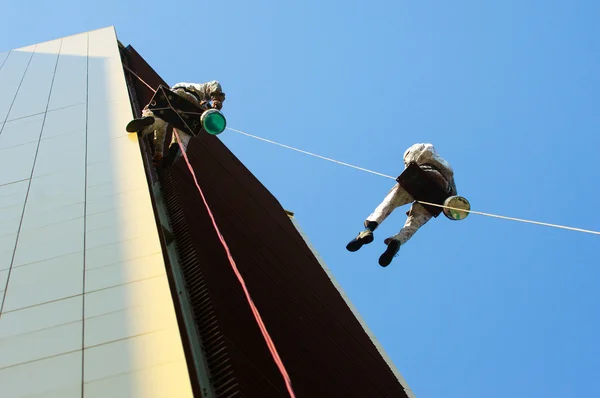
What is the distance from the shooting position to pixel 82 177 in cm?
594

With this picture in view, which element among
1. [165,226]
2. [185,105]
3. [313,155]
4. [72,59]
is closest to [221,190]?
[185,105]

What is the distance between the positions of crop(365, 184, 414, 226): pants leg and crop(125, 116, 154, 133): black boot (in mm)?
2755

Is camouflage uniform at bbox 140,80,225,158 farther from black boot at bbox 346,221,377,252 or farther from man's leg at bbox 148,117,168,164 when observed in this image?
black boot at bbox 346,221,377,252

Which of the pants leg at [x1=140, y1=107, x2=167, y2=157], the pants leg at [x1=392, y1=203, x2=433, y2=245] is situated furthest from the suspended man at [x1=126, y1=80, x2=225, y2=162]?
the pants leg at [x1=392, y1=203, x2=433, y2=245]

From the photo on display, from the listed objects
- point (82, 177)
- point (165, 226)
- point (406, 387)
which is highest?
point (82, 177)

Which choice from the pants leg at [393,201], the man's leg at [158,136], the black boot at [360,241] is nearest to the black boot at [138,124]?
the man's leg at [158,136]

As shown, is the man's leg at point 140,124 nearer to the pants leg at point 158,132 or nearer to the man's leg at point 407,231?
the pants leg at point 158,132

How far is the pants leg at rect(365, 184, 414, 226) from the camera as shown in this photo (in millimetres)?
7008

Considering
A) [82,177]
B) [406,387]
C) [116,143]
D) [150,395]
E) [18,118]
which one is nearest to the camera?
[150,395]

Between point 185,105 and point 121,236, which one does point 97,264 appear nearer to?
point 121,236

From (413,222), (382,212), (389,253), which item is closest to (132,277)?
(389,253)

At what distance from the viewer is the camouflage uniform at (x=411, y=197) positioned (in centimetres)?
699

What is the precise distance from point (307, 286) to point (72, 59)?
6.37m

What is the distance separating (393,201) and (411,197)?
23 cm
